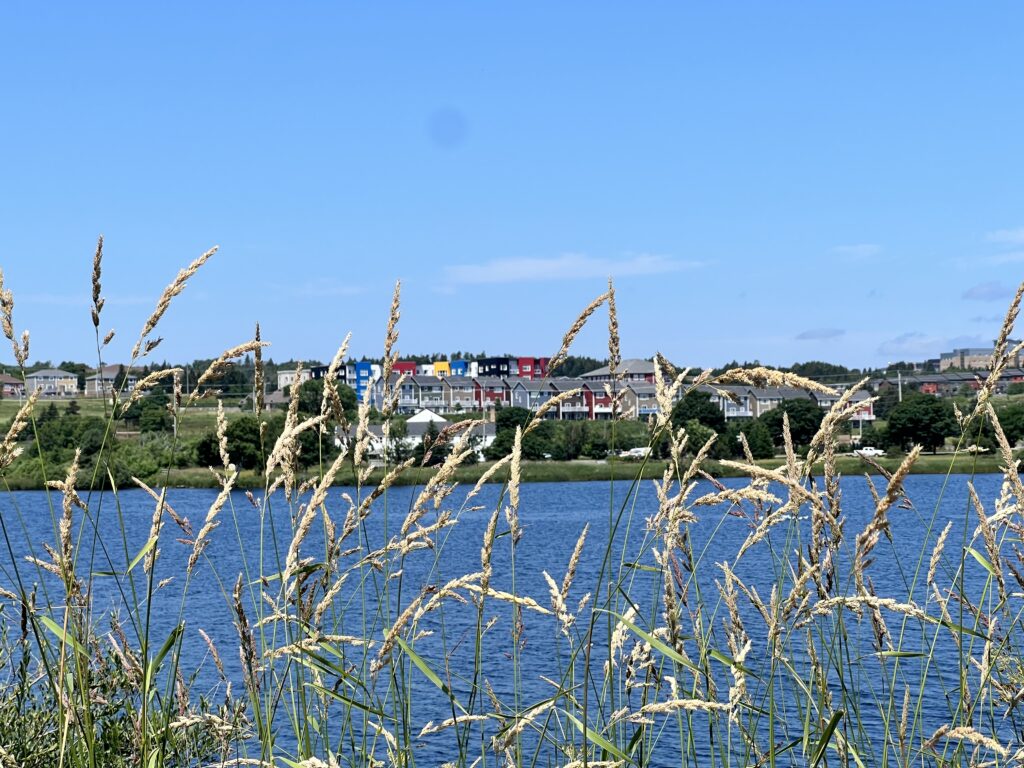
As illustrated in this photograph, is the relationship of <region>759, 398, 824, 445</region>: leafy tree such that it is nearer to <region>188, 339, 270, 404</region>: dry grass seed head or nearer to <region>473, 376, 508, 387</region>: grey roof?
<region>188, 339, 270, 404</region>: dry grass seed head

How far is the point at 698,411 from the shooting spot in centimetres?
7531

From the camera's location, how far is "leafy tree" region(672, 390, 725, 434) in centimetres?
338

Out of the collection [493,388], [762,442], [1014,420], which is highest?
[493,388]

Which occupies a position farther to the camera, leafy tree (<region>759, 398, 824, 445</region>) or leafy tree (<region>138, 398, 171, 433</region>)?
leafy tree (<region>759, 398, 824, 445</region>)

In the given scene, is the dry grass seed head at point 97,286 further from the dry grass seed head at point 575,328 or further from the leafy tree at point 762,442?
the leafy tree at point 762,442

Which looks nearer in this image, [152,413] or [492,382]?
[152,413]

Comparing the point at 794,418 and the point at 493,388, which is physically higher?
the point at 493,388

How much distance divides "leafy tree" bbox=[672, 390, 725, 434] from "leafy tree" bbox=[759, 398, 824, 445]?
396mm

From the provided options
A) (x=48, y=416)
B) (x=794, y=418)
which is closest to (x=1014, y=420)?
(x=794, y=418)

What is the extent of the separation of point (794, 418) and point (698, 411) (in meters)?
23.0

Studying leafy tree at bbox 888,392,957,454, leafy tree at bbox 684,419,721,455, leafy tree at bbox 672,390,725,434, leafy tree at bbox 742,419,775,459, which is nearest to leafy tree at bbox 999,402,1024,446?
leafy tree at bbox 888,392,957,454

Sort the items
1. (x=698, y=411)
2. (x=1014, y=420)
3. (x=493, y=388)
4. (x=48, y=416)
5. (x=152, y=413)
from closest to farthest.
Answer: (x=152, y=413) < (x=48, y=416) < (x=1014, y=420) < (x=698, y=411) < (x=493, y=388)

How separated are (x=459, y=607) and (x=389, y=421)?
19.8 m

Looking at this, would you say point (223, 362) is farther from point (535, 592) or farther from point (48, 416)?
point (48, 416)
